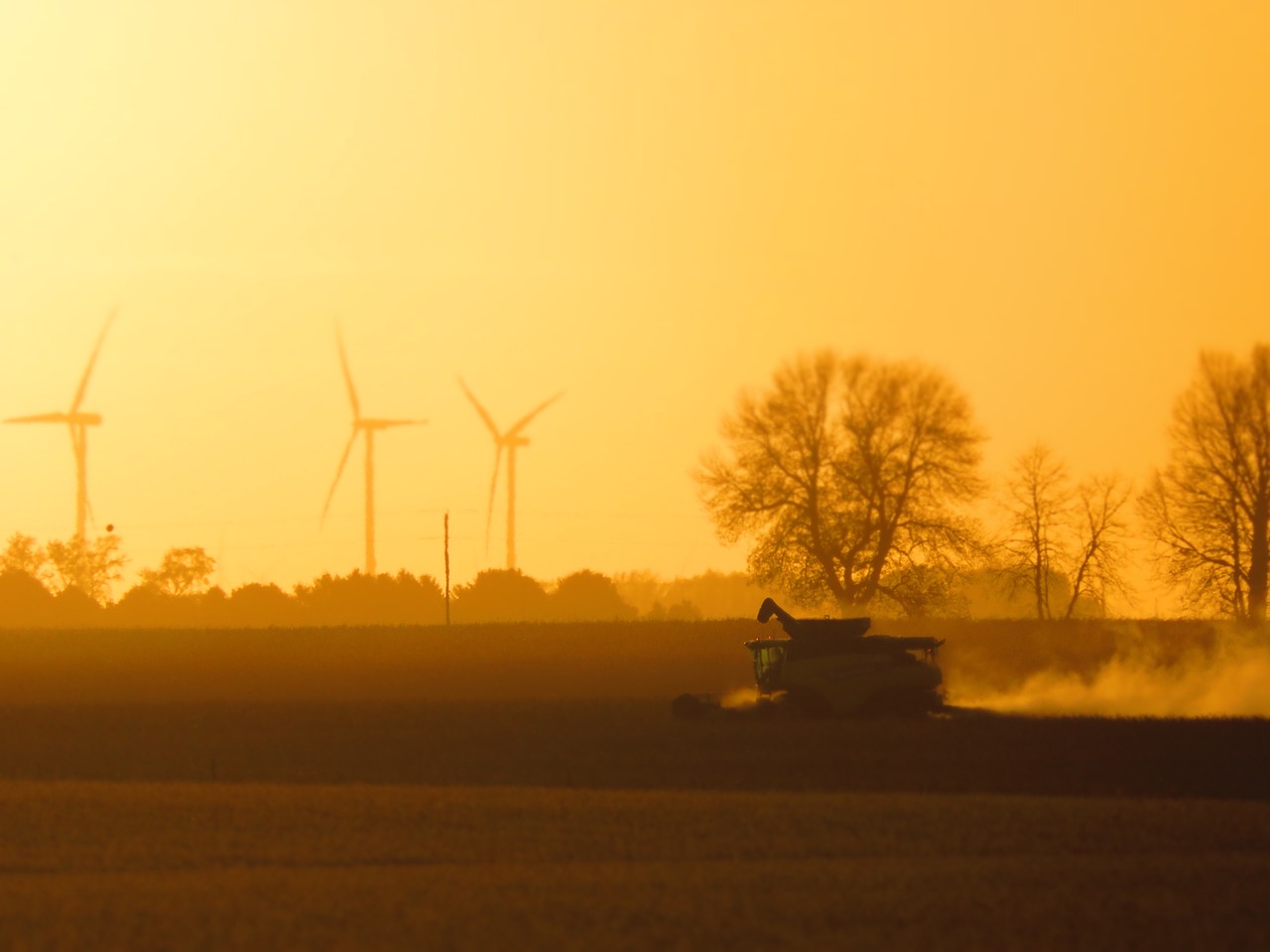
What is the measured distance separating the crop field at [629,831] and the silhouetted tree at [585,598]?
72903mm

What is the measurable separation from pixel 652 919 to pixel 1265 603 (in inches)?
2220

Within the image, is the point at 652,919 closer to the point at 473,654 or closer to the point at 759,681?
the point at 759,681

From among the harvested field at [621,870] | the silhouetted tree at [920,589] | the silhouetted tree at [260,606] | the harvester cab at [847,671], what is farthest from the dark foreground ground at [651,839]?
the silhouetted tree at [260,606]

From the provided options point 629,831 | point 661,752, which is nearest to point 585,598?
point 661,752

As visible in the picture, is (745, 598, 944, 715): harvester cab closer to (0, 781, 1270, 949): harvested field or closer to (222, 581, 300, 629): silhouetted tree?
(0, 781, 1270, 949): harvested field

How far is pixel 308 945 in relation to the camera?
52.2 ft

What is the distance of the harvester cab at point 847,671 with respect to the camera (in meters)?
39.2

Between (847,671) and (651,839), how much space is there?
60.0ft

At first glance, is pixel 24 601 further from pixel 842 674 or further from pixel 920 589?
pixel 842 674

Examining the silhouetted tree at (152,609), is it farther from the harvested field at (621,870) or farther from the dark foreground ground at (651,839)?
the harvested field at (621,870)

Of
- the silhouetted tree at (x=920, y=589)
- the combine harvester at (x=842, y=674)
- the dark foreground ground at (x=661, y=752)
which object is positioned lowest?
the dark foreground ground at (x=661, y=752)

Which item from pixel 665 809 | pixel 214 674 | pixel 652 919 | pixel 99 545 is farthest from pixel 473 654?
pixel 99 545

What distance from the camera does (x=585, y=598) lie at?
11775 cm

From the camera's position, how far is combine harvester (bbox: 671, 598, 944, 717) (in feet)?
128
